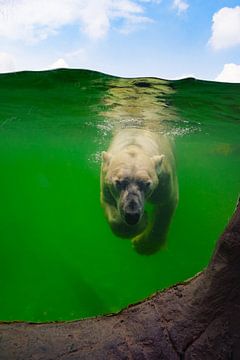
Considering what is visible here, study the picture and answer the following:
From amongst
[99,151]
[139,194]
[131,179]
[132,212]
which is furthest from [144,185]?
[99,151]

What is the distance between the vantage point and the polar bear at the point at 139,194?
7.67 meters

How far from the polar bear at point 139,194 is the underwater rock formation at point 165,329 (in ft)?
13.7

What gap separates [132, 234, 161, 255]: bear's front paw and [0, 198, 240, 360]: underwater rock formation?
5.96 metres

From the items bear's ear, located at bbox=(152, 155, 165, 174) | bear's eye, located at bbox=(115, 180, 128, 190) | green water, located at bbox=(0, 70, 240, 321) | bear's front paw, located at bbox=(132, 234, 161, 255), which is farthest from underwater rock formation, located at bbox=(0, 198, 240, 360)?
green water, located at bbox=(0, 70, 240, 321)

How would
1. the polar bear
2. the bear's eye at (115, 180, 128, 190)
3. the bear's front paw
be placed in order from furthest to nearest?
the bear's front paw
the bear's eye at (115, 180, 128, 190)
the polar bear

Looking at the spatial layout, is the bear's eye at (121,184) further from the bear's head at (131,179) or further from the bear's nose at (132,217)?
the bear's nose at (132,217)

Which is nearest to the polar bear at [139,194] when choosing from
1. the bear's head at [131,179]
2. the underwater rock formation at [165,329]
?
the bear's head at [131,179]

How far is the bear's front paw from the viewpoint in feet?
29.1

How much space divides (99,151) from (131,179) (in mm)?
21281

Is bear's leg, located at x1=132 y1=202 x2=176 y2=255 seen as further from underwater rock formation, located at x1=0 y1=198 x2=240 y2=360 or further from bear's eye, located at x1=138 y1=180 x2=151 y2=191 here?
underwater rock formation, located at x1=0 y1=198 x2=240 y2=360

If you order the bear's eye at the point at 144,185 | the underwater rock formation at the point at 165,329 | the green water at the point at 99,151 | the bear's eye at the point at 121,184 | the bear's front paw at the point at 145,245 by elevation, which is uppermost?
the green water at the point at 99,151

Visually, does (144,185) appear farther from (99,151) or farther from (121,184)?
(99,151)

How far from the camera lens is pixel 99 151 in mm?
29156

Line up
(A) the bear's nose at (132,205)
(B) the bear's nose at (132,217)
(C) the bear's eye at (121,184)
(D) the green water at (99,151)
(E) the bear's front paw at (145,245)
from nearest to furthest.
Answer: (B) the bear's nose at (132,217)
(A) the bear's nose at (132,205)
(C) the bear's eye at (121,184)
(E) the bear's front paw at (145,245)
(D) the green water at (99,151)
